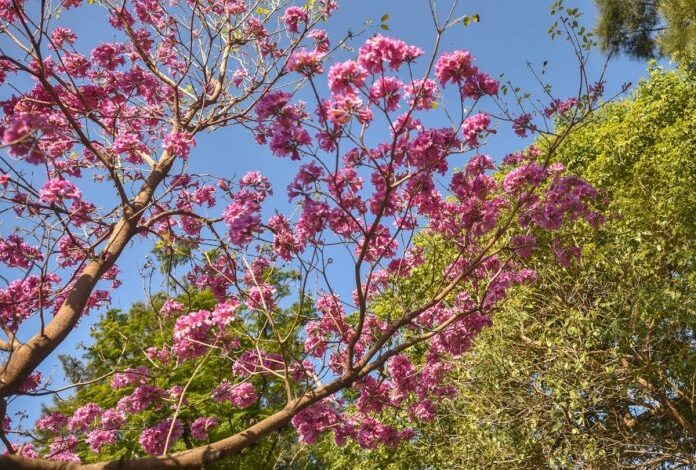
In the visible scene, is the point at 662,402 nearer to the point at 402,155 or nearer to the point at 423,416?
the point at 423,416

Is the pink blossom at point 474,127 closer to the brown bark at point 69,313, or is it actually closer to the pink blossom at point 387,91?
the pink blossom at point 387,91

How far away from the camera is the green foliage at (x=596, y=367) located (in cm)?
782

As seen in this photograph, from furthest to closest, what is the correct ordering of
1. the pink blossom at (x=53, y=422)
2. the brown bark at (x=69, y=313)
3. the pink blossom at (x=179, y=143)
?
the pink blossom at (x=53, y=422) → the pink blossom at (x=179, y=143) → the brown bark at (x=69, y=313)

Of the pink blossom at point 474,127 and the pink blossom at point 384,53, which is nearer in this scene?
the pink blossom at point 384,53

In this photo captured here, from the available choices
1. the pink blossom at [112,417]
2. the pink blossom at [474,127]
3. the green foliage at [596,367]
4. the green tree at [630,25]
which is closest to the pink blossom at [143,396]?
the pink blossom at [112,417]

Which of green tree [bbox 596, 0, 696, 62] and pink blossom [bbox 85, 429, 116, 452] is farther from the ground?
green tree [bbox 596, 0, 696, 62]

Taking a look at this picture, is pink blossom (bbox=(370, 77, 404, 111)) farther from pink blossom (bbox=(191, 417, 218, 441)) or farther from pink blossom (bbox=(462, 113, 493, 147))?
pink blossom (bbox=(191, 417, 218, 441))

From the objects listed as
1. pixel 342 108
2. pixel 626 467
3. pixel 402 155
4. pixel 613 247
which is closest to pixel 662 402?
pixel 626 467

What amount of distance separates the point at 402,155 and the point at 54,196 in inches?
105

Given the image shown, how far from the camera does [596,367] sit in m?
8.54

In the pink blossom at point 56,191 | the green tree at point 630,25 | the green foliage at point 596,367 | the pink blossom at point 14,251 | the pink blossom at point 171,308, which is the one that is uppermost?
the green tree at point 630,25

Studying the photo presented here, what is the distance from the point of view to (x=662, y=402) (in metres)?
8.66

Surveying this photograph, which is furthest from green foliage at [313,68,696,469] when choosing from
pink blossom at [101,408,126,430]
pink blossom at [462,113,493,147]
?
pink blossom at [101,408,126,430]

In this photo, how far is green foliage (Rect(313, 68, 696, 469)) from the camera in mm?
7816
